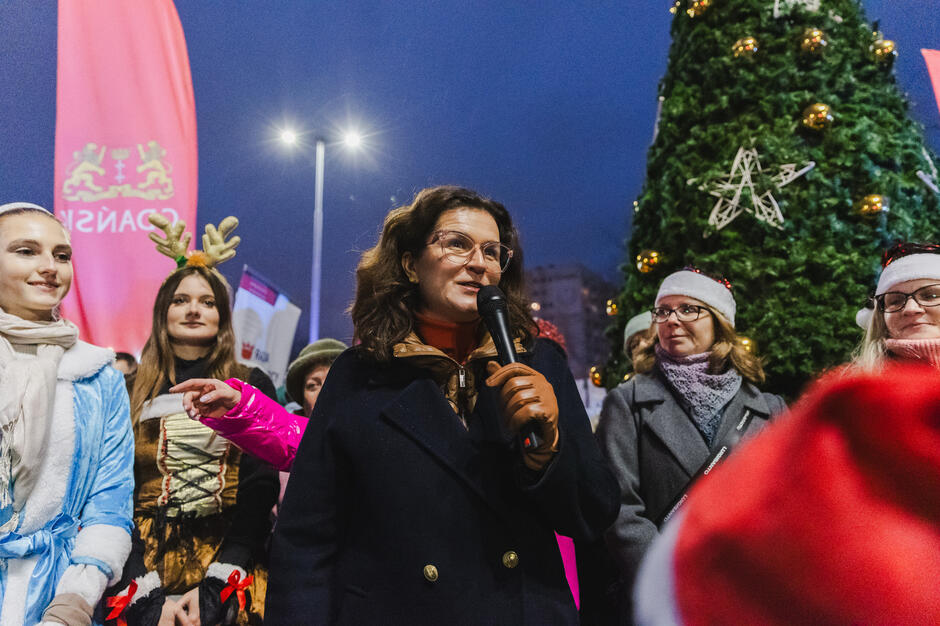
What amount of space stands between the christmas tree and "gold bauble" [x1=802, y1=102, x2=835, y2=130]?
0.01 m

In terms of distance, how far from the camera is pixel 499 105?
53781mm

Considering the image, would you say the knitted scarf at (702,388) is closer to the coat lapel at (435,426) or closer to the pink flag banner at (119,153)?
the coat lapel at (435,426)

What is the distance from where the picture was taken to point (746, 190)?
5355 mm

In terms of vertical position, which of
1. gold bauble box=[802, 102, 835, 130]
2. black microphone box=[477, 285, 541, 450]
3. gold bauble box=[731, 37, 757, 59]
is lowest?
black microphone box=[477, 285, 541, 450]

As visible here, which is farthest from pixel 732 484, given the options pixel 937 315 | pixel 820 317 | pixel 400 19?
pixel 400 19

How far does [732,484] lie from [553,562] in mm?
1397

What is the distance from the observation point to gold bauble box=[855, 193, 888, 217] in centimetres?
510

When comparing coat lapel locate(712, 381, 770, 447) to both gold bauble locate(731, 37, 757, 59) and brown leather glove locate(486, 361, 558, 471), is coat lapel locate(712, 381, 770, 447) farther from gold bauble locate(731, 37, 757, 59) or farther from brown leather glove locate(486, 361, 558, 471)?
gold bauble locate(731, 37, 757, 59)

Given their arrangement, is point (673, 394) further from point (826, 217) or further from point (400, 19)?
point (400, 19)

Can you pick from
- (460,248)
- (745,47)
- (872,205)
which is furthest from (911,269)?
(745,47)

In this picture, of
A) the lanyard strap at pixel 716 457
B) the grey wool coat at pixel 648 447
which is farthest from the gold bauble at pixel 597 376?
the lanyard strap at pixel 716 457

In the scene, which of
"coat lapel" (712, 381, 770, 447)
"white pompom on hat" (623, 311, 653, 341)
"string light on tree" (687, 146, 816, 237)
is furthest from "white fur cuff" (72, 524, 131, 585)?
"string light on tree" (687, 146, 816, 237)

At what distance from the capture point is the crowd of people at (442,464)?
523mm

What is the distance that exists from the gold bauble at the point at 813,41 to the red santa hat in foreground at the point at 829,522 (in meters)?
6.05
